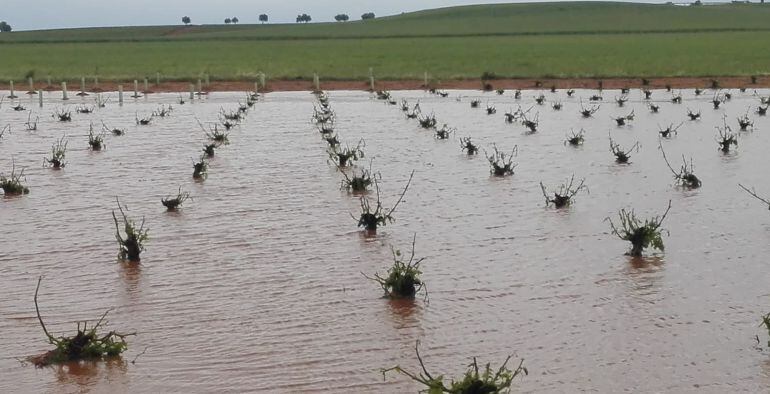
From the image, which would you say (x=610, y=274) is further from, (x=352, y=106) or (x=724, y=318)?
(x=352, y=106)

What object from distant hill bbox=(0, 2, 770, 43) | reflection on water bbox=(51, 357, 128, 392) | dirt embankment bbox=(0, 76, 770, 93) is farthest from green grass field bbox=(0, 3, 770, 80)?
reflection on water bbox=(51, 357, 128, 392)

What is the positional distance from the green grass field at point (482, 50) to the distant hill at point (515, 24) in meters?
0.15

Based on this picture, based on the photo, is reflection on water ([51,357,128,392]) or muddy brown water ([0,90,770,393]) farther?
muddy brown water ([0,90,770,393])

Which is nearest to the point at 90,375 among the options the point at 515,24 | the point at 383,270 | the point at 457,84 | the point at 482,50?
the point at 383,270

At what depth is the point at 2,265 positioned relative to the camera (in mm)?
10195

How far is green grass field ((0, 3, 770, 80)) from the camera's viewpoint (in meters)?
53.8

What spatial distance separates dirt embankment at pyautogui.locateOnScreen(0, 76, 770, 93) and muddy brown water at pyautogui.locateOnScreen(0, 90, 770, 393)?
83.4 feet

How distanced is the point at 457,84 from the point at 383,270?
36974mm

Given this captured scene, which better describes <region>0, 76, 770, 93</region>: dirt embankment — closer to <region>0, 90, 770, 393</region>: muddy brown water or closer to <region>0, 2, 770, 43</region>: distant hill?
<region>0, 90, 770, 393</region>: muddy brown water

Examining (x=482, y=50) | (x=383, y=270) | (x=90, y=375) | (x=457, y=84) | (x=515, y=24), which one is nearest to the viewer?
(x=90, y=375)

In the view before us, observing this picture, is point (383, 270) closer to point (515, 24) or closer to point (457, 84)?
point (457, 84)

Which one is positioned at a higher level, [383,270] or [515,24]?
[515,24]

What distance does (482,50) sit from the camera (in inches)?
3002

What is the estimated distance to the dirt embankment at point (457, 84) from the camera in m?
43.9
